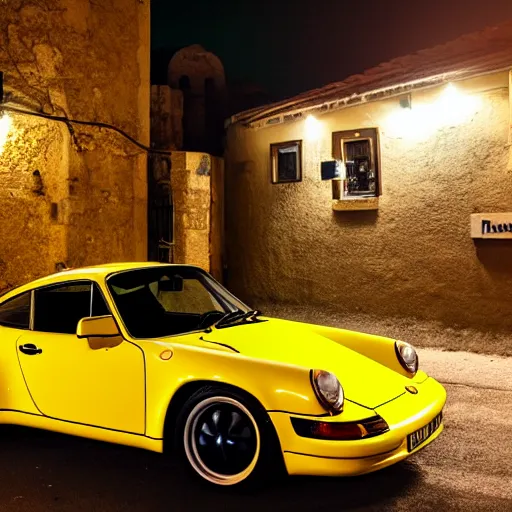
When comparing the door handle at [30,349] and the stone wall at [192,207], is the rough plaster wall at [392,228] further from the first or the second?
the door handle at [30,349]

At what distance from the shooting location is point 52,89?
8.89 meters

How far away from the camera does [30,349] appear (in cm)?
484

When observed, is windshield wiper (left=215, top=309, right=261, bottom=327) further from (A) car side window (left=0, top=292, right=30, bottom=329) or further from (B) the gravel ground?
(B) the gravel ground

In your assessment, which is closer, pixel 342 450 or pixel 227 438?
pixel 342 450

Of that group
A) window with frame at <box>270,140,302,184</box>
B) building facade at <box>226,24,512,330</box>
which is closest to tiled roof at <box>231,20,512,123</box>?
building facade at <box>226,24,512,330</box>

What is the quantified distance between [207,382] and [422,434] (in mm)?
1329

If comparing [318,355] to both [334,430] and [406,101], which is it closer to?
[334,430]

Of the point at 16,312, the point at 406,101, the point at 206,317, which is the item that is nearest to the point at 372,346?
the point at 206,317

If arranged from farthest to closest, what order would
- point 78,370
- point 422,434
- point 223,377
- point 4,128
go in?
point 4,128, point 78,370, point 422,434, point 223,377

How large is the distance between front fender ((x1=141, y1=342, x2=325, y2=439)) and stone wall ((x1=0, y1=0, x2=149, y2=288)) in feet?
16.5

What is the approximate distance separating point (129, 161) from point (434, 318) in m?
4.96

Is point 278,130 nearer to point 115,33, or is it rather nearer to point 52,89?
point 115,33

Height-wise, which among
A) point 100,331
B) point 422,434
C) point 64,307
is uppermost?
point 64,307

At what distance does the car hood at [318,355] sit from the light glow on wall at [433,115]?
497cm
